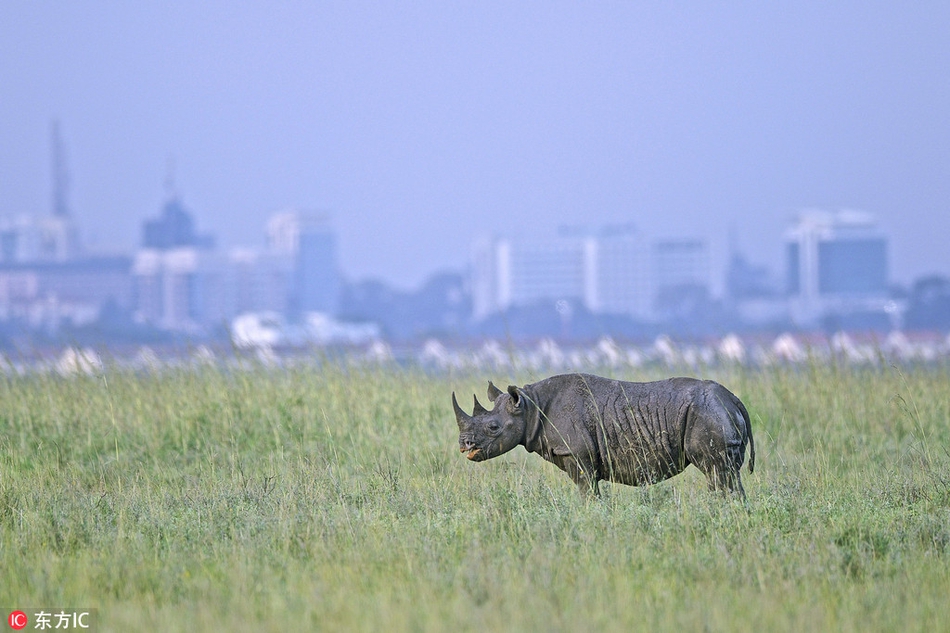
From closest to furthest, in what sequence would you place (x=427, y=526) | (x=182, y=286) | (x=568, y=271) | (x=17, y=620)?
(x=17, y=620) → (x=427, y=526) → (x=182, y=286) → (x=568, y=271)

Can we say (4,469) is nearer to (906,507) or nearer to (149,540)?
(149,540)

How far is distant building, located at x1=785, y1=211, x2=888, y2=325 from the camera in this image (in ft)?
568

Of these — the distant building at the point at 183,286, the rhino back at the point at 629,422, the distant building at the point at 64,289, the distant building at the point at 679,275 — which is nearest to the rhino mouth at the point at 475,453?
the rhino back at the point at 629,422

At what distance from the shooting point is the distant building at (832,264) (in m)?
173

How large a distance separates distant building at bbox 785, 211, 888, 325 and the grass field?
531 ft

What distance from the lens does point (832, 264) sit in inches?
7219

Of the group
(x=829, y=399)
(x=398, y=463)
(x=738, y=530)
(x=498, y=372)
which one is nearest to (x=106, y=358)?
(x=498, y=372)

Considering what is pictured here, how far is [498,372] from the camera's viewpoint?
14148 millimetres

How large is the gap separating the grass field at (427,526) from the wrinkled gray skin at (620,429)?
23cm

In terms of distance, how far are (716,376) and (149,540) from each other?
26.0 feet

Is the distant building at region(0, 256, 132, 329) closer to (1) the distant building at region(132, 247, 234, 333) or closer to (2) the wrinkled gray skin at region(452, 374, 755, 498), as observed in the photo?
(1) the distant building at region(132, 247, 234, 333)

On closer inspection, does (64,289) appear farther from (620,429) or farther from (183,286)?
(620,429)

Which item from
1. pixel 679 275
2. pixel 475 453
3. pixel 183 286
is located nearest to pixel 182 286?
pixel 183 286

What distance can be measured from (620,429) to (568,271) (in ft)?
614
